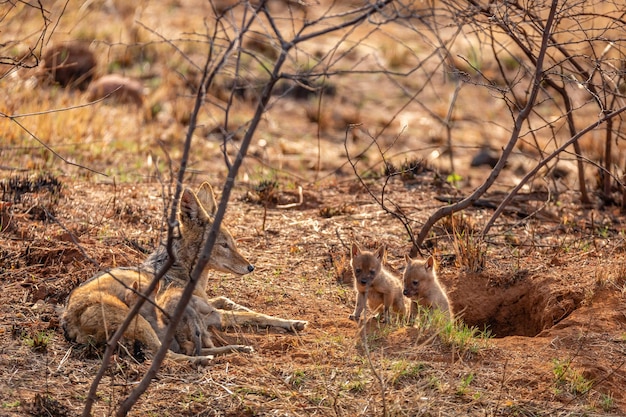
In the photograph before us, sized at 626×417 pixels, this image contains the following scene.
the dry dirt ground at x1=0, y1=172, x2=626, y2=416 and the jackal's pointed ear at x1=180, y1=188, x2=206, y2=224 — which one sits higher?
the jackal's pointed ear at x1=180, y1=188, x2=206, y2=224

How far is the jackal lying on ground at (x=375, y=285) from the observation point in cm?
748

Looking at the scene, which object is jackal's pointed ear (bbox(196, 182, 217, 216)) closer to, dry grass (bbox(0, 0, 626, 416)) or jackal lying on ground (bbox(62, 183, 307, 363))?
jackal lying on ground (bbox(62, 183, 307, 363))

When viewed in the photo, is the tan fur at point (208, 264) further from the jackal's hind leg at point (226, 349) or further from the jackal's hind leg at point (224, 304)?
the jackal's hind leg at point (226, 349)

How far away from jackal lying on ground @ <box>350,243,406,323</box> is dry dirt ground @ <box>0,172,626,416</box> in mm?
232

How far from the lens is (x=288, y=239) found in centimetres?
934

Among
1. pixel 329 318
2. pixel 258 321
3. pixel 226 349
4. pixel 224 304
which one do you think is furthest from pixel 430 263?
pixel 226 349

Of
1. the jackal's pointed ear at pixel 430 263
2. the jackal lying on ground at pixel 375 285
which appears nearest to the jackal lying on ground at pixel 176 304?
the jackal lying on ground at pixel 375 285

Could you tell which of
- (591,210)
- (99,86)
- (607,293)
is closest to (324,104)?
(99,86)

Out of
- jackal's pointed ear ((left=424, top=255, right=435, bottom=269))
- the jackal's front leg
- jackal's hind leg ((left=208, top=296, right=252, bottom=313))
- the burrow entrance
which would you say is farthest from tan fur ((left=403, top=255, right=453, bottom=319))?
jackal's hind leg ((left=208, top=296, right=252, bottom=313))

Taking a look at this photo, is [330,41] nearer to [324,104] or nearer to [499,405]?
[324,104]

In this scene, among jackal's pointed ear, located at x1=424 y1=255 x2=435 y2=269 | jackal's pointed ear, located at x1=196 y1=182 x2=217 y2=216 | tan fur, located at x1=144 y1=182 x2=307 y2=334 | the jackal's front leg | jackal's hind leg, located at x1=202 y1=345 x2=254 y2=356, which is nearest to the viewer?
jackal's hind leg, located at x1=202 y1=345 x2=254 y2=356

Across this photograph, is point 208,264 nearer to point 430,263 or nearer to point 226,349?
point 226,349

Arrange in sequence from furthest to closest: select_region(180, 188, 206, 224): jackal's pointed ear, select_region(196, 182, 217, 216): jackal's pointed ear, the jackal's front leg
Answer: select_region(196, 182, 217, 216): jackal's pointed ear
the jackal's front leg
select_region(180, 188, 206, 224): jackal's pointed ear

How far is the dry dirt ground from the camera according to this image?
570 cm
